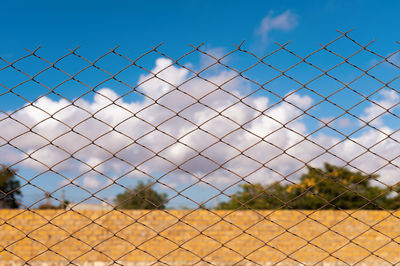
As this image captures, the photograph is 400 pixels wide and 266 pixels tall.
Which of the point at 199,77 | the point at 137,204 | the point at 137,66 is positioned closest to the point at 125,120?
the point at 137,66

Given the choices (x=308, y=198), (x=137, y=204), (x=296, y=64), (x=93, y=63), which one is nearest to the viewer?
(x=93, y=63)

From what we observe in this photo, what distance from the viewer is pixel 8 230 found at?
10.4 m

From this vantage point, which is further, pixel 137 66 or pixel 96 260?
pixel 96 260

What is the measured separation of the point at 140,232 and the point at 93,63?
914 centimetres

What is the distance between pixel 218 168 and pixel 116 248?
907 cm

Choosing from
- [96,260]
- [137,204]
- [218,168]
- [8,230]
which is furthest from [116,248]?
[137,204]

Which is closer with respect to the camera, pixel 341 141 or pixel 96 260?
pixel 341 141

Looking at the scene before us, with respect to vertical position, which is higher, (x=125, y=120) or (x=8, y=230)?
(x=8, y=230)

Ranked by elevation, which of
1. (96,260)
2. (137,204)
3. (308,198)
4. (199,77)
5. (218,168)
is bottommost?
(218,168)

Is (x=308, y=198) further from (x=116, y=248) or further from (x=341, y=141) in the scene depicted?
(x=341, y=141)

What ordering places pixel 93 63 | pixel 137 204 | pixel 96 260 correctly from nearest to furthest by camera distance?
1. pixel 93 63
2. pixel 96 260
3. pixel 137 204

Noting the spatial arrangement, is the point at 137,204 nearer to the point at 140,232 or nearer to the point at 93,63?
the point at 140,232

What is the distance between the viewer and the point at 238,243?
10.5 meters

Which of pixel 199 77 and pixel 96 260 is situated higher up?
pixel 96 260
